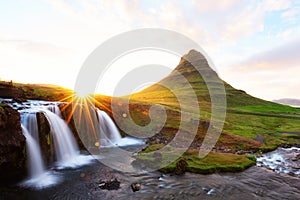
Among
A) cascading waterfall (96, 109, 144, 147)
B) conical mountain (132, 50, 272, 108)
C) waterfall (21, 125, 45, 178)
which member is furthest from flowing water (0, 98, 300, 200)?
conical mountain (132, 50, 272, 108)

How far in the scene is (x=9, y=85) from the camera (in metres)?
33.1

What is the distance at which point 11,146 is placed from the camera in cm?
1730

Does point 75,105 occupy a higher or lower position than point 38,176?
higher

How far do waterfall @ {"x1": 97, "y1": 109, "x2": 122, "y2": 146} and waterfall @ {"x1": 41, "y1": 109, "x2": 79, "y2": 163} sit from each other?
21.1ft

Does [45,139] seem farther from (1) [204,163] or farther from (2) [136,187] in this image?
(1) [204,163]

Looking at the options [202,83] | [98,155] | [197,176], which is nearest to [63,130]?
[98,155]

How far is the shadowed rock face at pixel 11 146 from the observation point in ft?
55.8

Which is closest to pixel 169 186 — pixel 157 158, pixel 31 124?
pixel 157 158

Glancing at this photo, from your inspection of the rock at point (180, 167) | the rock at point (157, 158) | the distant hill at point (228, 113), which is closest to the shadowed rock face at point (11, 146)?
the rock at point (157, 158)

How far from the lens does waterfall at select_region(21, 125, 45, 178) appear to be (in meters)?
19.0

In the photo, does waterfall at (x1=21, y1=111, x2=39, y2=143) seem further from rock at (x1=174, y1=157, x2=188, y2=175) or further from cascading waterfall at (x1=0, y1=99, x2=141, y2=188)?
rock at (x1=174, y1=157, x2=188, y2=175)

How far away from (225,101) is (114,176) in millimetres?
132005

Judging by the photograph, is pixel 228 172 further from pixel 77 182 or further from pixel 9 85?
pixel 9 85

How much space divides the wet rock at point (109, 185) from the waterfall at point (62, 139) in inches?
324
